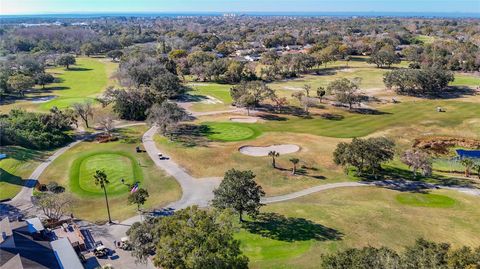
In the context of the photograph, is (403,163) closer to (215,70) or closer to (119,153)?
(119,153)

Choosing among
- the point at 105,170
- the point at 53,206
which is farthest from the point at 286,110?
the point at 53,206

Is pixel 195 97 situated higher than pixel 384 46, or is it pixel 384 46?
pixel 384 46

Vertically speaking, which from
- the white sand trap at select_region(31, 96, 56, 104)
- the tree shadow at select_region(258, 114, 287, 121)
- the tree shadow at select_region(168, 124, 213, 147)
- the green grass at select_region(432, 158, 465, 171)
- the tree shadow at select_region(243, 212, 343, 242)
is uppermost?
the white sand trap at select_region(31, 96, 56, 104)

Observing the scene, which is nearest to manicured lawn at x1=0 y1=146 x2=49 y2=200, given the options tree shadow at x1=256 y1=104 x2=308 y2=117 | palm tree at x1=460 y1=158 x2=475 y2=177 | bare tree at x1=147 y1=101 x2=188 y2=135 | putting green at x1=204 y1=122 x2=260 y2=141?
bare tree at x1=147 y1=101 x2=188 y2=135

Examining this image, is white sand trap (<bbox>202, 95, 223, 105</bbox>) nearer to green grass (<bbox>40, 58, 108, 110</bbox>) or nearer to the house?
green grass (<bbox>40, 58, 108, 110</bbox>)

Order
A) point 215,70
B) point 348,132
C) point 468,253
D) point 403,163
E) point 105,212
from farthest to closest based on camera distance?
point 215,70 → point 348,132 → point 403,163 → point 105,212 → point 468,253

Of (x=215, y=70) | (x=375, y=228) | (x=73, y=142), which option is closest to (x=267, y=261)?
(x=375, y=228)

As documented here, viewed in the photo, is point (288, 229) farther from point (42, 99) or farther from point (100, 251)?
point (42, 99)
